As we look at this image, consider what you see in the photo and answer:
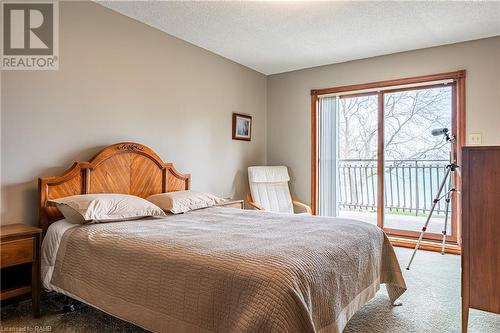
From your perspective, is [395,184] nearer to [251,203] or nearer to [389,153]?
[389,153]

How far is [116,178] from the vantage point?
2.86 meters

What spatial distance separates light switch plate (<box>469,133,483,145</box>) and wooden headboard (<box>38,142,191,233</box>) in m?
3.15

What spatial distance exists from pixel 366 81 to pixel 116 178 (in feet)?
10.7

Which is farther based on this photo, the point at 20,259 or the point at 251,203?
the point at 251,203

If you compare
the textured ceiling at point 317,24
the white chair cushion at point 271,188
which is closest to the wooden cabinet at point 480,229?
the textured ceiling at point 317,24

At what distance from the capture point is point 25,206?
2383 mm

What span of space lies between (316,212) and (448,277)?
1.91 meters

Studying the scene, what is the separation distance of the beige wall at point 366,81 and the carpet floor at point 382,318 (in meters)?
2.00

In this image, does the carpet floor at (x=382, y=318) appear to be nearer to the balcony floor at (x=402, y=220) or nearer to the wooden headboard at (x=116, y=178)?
the wooden headboard at (x=116, y=178)

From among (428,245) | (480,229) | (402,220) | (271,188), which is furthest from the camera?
(402,220)

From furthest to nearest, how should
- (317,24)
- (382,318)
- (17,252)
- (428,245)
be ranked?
(428,245) < (317,24) < (382,318) < (17,252)

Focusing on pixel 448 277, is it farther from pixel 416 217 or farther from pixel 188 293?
pixel 188 293

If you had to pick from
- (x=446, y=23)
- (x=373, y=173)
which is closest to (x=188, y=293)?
(x=446, y=23)

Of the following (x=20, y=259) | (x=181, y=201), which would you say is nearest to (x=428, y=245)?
(x=181, y=201)
